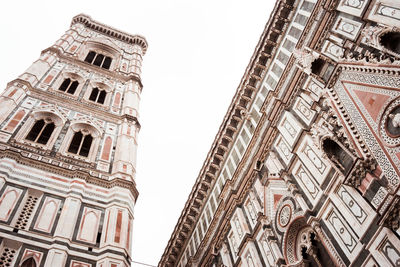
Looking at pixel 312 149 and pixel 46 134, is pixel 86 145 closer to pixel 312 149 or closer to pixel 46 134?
pixel 46 134

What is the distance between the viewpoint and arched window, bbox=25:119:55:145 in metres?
16.2

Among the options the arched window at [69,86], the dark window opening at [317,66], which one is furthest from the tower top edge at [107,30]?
the dark window opening at [317,66]

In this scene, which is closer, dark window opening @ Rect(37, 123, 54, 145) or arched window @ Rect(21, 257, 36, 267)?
arched window @ Rect(21, 257, 36, 267)

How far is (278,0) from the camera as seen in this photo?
14.3 m

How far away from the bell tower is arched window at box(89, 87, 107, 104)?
2 cm

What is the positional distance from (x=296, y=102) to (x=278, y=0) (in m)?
4.95

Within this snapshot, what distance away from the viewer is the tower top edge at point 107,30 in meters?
34.9

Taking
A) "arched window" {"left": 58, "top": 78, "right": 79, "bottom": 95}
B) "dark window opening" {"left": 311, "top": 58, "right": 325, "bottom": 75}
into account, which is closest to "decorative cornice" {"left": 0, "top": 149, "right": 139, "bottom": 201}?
"arched window" {"left": 58, "top": 78, "right": 79, "bottom": 95}

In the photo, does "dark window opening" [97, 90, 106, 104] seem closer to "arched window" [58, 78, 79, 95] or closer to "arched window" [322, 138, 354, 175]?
"arched window" [58, 78, 79, 95]

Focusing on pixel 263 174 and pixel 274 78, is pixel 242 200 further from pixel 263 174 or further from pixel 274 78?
pixel 274 78

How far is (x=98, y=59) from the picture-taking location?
29.5 m

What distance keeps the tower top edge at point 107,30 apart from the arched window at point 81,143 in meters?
19.8

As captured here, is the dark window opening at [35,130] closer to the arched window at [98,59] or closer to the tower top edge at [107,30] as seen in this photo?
the arched window at [98,59]

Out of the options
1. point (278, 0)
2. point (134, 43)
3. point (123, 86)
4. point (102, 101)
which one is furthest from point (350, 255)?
point (134, 43)
